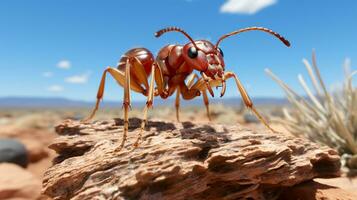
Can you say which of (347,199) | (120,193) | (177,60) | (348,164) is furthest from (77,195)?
(348,164)

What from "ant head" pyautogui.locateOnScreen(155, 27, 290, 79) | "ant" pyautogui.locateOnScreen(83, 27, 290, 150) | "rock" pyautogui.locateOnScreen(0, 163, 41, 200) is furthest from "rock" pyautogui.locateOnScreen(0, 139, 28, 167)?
"ant head" pyautogui.locateOnScreen(155, 27, 290, 79)

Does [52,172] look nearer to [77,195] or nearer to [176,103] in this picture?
[77,195]

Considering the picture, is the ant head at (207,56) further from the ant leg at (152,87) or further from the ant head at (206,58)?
the ant leg at (152,87)

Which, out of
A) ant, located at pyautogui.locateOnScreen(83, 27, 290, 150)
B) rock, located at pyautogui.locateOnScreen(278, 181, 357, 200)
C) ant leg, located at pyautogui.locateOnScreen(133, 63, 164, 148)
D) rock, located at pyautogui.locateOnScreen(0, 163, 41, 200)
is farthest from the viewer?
rock, located at pyautogui.locateOnScreen(0, 163, 41, 200)

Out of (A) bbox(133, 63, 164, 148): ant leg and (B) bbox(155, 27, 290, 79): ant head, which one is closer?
(A) bbox(133, 63, 164, 148): ant leg

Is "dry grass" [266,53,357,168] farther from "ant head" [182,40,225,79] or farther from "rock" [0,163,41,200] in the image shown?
"rock" [0,163,41,200]

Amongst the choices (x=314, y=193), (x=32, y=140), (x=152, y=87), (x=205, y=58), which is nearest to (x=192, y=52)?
(x=205, y=58)

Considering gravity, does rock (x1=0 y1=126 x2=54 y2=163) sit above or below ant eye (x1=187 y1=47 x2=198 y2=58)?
below
